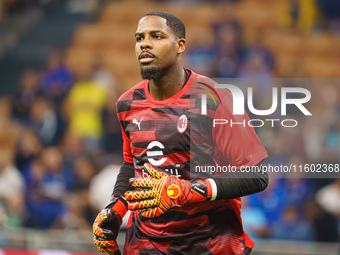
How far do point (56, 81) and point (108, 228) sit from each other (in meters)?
6.33

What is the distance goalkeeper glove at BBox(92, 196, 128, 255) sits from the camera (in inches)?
131

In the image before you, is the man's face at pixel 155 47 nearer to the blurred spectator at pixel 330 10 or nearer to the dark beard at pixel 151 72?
the dark beard at pixel 151 72

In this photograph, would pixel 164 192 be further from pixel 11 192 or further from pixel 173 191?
pixel 11 192

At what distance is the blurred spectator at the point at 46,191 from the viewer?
23.7 ft

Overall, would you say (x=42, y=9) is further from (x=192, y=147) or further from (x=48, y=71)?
(x=192, y=147)

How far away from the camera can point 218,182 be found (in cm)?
304

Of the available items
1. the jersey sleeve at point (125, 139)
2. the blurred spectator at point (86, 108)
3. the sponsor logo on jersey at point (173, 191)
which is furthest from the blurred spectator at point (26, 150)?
the sponsor logo on jersey at point (173, 191)

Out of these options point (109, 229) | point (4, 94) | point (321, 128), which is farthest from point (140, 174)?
point (4, 94)

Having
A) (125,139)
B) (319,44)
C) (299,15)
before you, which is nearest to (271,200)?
(125,139)

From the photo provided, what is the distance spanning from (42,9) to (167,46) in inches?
406

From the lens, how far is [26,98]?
30.8 ft

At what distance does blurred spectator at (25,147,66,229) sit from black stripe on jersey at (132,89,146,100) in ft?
13.0

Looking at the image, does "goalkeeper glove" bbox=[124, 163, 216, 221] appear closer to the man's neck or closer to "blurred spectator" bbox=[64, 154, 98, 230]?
the man's neck

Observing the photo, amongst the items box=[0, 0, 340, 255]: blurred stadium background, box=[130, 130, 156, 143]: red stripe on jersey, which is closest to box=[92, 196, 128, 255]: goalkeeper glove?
box=[130, 130, 156, 143]: red stripe on jersey
